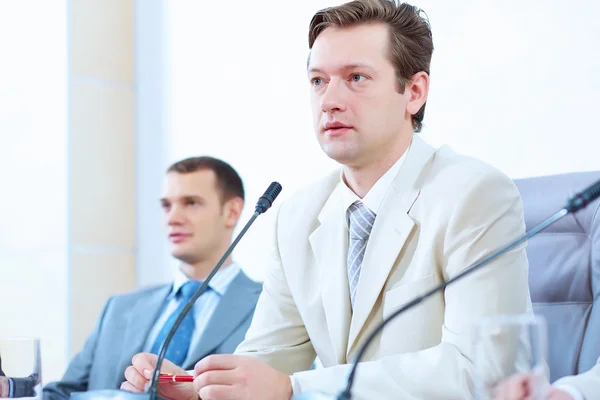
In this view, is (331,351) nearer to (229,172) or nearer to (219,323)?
(219,323)

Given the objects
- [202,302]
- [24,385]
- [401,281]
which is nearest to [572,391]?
[401,281]

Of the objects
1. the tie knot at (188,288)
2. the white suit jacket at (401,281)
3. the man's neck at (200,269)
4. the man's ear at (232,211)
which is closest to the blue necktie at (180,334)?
the tie knot at (188,288)

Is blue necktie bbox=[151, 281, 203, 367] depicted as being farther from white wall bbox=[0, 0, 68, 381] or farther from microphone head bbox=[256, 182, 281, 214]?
microphone head bbox=[256, 182, 281, 214]

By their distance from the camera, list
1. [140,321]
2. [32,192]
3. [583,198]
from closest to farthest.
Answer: [583,198]
[140,321]
[32,192]

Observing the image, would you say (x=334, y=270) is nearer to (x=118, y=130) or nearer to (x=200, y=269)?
(x=200, y=269)

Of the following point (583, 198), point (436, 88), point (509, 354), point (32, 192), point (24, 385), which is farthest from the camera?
point (32, 192)

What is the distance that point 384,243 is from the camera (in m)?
1.94

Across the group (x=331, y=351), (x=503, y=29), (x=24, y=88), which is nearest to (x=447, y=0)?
(x=503, y=29)

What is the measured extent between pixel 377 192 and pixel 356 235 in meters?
0.12

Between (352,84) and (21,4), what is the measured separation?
2787mm

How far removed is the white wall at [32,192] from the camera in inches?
166

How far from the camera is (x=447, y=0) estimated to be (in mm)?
3096

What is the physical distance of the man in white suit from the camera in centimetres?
163

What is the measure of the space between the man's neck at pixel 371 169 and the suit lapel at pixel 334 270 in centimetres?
7
